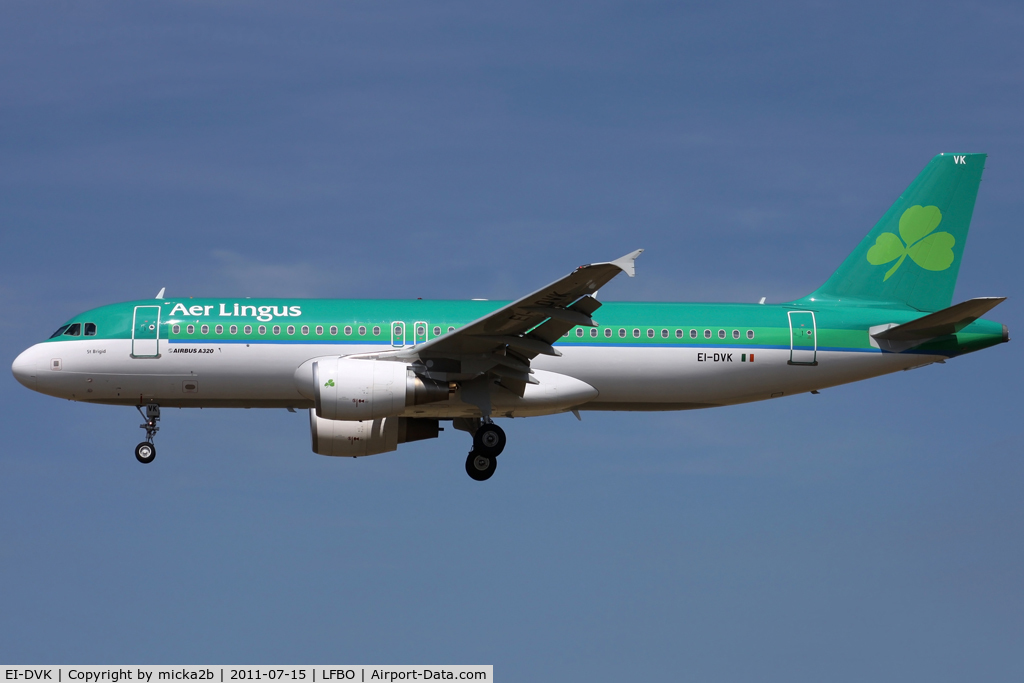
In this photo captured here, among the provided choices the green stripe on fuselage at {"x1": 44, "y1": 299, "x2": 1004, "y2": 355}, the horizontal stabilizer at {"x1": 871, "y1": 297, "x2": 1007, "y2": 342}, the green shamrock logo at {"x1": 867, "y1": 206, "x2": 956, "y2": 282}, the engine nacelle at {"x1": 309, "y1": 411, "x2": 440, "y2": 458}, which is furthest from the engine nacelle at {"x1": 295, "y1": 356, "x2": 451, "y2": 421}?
the green shamrock logo at {"x1": 867, "y1": 206, "x2": 956, "y2": 282}

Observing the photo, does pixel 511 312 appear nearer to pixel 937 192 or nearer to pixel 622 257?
pixel 622 257

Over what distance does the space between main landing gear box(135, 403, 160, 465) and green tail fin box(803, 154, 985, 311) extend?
55.1 ft

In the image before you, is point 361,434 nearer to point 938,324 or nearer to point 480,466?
point 480,466

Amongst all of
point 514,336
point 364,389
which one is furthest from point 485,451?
point 364,389

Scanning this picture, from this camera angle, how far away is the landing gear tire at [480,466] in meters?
30.2

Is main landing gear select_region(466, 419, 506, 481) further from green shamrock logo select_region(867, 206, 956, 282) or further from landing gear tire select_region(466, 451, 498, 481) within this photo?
green shamrock logo select_region(867, 206, 956, 282)

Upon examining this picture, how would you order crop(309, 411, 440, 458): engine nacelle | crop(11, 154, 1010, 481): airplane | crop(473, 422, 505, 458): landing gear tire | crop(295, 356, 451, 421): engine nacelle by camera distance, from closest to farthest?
crop(295, 356, 451, 421): engine nacelle → crop(11, 154, 1010, 481): airplane → crop(473, 422, 505, 458): landing gear tire → crop(309, 411, 440, 458): engine nacelle

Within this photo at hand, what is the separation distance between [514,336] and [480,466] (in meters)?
3.63

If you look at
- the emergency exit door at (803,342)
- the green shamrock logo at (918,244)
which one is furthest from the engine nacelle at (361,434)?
the green shamrock logo at (918,244)

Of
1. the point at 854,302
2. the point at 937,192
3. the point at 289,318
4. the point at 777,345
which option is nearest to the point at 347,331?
the point at 289,318

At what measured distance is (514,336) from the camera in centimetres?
2848

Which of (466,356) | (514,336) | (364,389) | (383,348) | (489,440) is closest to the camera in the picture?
(364,389)

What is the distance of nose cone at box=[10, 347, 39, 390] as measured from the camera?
30828 mm

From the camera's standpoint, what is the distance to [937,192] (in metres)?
34.7
